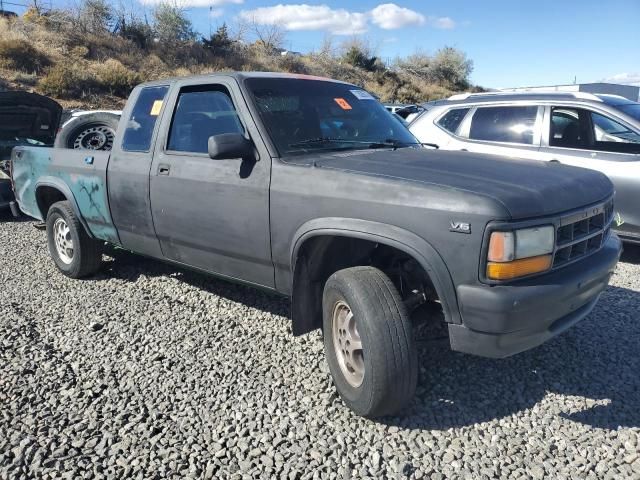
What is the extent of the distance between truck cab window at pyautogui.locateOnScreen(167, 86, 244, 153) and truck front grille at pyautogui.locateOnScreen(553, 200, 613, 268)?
6.84ft

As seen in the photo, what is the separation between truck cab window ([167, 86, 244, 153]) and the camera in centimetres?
372

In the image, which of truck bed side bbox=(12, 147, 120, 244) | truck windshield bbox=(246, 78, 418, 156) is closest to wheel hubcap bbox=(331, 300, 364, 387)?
truck windshield bbox=(246, 78, 418, 156)

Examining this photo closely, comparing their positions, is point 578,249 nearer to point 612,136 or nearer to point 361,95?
point 361,95

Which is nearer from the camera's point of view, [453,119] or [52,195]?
[52,195]

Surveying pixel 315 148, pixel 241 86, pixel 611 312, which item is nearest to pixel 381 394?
pixel 315 148

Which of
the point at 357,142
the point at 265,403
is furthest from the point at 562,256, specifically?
the point at 265,403

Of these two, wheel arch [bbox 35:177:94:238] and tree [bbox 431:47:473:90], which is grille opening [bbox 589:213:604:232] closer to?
wheel arch [bbox 35:177:94:238]

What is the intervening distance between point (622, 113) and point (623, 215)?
3.92 feet

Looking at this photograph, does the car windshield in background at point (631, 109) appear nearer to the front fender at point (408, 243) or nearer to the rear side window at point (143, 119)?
the front fender at point (408, 243)

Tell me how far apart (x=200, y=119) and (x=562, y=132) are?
4.56 metres

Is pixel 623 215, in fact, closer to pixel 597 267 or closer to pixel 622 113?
Answer: pixel 622 113

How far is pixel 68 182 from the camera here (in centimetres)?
502

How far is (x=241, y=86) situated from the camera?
363 centimetres

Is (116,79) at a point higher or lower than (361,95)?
higher
